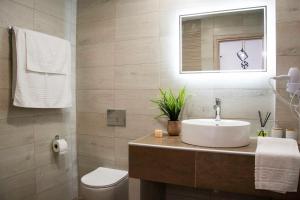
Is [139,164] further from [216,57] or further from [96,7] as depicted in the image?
[96,7]

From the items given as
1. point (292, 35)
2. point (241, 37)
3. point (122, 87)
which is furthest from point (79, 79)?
point (292, 35)

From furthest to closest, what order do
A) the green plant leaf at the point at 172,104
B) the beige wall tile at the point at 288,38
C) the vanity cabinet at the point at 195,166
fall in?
the green plant leaf at the point at 172,104
the beige wall tile at the point at 288,38
the vanity cabinet at the point at 195,166

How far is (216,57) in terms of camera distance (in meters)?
1.94

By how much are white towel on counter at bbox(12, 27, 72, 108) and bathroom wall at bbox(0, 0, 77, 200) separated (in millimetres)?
108

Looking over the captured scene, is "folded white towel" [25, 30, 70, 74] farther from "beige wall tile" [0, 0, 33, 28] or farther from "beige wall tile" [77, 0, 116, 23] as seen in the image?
"beige wall tile" [77, 0, 116, 23]

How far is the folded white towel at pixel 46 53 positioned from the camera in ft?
6.07

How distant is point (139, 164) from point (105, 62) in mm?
1166

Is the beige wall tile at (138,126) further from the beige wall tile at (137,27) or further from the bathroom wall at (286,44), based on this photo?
the bathroom wall at (286,44)

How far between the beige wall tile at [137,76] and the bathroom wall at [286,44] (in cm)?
99

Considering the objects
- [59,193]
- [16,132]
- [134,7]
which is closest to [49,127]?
[16,132]

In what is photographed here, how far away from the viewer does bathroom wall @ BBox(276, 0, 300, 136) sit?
1633 mm

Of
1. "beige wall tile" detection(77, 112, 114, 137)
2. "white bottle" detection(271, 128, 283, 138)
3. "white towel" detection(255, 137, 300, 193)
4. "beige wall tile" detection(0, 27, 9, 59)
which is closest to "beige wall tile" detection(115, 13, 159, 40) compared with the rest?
"beige wall tile" detection(77, 112, 114, 137)

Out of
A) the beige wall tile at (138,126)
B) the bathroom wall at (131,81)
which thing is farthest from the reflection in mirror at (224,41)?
the beige wall tile at (138,126)

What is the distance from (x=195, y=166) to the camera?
58.8 inches
